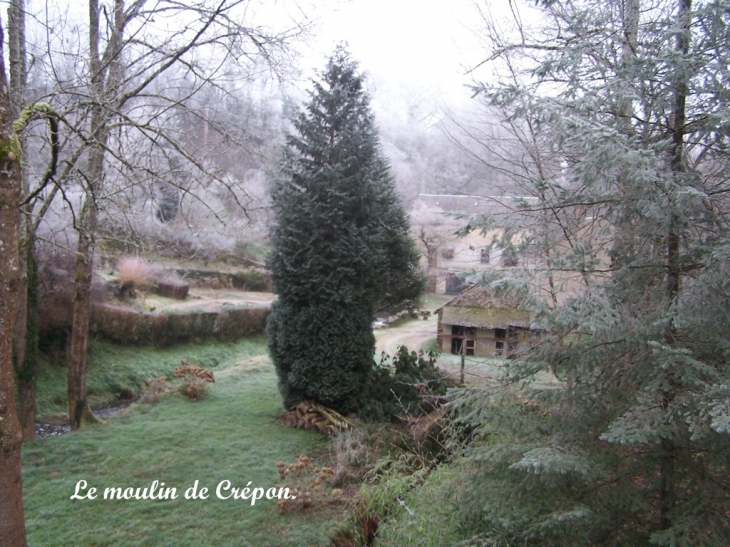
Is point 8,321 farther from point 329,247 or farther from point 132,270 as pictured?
point 132,270

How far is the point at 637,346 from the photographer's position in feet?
10.2

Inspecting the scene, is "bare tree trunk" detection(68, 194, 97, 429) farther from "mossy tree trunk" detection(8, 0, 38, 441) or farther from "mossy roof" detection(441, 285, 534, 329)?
"mossy roof" detection(441, 285, 534, 329)

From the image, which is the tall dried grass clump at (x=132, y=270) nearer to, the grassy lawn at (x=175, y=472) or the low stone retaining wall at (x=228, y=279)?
the low stone retaining wall at (x=228, y=279)

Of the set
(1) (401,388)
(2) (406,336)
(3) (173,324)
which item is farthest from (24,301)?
(2) (406,336)

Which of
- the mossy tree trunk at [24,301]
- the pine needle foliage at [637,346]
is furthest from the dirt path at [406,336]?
the pine needle foliage at [637,346]

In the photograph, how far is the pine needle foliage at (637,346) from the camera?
2693 millimetres

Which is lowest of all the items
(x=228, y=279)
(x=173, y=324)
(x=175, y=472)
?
(x=175, y=472)

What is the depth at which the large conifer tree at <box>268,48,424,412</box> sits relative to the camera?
8055 millimetres

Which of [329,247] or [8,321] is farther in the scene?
[329,247]

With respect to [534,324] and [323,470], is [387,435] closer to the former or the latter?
[323,470]

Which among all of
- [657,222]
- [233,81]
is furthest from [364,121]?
[657,222]

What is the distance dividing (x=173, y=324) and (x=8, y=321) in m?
10.7

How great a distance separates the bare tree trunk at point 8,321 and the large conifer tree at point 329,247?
16.8ft

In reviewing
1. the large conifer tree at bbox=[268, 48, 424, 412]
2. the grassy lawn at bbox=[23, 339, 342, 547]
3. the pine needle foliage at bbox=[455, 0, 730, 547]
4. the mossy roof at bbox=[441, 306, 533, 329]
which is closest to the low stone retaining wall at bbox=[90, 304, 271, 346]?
the grassy lawn at bbox=[23, 339, 342, 547]
